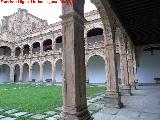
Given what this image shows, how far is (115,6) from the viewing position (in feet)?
24.3

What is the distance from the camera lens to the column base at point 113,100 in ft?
23.5

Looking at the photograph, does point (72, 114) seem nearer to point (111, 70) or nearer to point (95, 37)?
point (111, 70)

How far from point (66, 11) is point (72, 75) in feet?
4.40

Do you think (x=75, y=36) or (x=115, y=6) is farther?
(x=115, y=6)

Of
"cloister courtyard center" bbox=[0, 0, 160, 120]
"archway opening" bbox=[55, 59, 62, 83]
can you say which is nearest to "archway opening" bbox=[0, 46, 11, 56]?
"archway opening" bbox=[55, 59, 62, 83]

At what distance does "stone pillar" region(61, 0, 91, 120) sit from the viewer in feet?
12.6

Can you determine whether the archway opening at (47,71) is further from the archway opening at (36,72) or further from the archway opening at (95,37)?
the archway opening at (95,37)

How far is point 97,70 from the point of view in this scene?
961 inches

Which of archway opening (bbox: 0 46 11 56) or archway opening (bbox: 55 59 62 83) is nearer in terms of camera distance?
archway opening (bbox: 55 59 62 83)

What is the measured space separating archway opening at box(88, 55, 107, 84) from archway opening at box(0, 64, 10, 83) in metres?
15.7

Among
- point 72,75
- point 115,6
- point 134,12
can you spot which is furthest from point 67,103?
point 134,12

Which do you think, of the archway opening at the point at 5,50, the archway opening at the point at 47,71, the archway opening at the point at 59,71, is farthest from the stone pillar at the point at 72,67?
the archway opening at the point at 5,50

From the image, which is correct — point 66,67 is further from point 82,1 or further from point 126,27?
point 126,27

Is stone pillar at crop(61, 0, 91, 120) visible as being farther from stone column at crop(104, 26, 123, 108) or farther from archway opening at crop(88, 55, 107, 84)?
archway opening at crop(88, 55, 107, 84)
